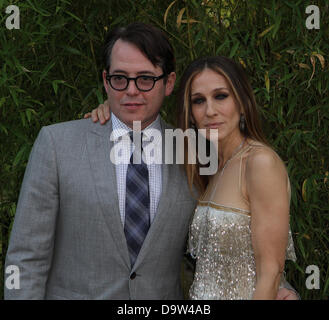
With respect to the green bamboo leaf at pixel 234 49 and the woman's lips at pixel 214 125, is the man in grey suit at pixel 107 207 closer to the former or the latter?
the woman's lips at pixel 214 125

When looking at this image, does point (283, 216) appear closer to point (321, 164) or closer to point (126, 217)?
point (126, 217)

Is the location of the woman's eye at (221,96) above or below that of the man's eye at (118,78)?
below

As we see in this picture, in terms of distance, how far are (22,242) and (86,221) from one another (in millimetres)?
237

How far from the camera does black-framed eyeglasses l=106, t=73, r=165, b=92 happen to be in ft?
6.56

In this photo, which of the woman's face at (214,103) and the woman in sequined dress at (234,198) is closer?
the woman in sequined dress at (234,198)

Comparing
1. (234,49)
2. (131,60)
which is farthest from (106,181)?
(234,49)

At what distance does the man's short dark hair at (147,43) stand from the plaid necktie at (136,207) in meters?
0.38

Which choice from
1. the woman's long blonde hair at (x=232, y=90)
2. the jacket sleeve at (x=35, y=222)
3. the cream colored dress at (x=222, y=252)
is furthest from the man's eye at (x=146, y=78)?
the cream colored dress at (x=222, y=252)

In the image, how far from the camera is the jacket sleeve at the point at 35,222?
6.32ft

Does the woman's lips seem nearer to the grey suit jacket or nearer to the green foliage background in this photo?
the grey suit jacket

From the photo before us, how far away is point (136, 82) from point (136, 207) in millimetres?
449

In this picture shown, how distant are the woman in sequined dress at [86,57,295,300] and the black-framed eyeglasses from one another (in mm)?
148

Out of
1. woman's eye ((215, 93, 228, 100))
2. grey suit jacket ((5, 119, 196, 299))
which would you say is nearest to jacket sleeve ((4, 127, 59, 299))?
grey suit jacket ((5, 119, 196, 299))

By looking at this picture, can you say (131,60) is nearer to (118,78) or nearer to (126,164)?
(118,78)
